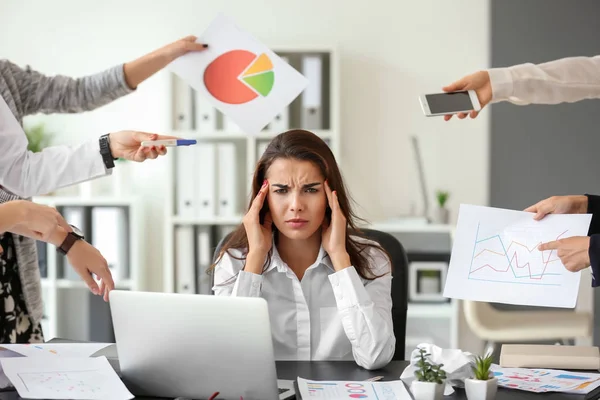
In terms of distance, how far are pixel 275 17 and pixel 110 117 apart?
105 cm

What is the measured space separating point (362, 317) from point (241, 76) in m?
0.75

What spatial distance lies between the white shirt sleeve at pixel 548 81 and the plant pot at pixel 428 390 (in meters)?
0.82

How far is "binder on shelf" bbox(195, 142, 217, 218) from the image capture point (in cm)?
374

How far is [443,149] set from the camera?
13.2 feet

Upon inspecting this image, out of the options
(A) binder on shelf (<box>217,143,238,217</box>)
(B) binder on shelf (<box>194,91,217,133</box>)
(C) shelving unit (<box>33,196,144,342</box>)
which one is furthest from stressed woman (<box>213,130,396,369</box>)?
(C) shelving unit (<box>33,196,144,342</box>)

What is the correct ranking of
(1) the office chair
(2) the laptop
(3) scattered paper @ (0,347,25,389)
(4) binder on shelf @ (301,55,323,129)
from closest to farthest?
(2) the laptop
(3) scattered paper @ (0,347,25,389)
(1) the office chair
(4) binder on shelf @ (301,55,323,129)

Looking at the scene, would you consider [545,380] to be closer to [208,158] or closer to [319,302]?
[319,302]

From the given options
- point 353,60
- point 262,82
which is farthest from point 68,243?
point 353,60

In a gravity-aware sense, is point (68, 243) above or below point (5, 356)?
above

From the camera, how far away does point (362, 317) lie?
1.76m

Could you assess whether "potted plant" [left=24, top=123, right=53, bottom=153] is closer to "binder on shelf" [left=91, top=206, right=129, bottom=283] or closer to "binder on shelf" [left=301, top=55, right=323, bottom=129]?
"binder on shelf" [left=91, top=206, right=129, bottom=283]

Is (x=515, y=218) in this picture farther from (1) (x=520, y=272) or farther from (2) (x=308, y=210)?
(2) (x=308, y=210)

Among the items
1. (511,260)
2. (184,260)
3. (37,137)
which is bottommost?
(184,260)

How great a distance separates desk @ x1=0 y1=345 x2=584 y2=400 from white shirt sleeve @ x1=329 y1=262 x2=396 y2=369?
36 millimetres
